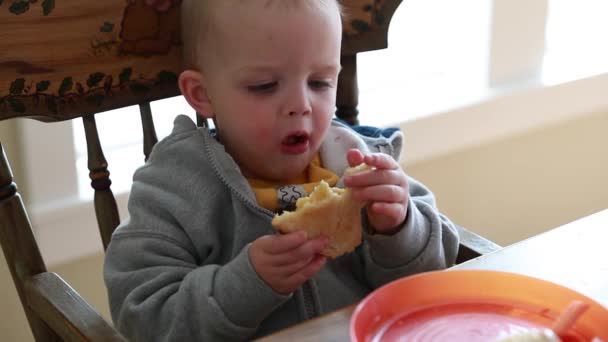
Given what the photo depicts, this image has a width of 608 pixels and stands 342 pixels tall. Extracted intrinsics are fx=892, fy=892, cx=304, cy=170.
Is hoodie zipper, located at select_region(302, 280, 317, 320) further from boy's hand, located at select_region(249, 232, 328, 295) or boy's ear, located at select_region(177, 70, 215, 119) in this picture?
boy's ear, located at select_region(177, 70, 215, 119)

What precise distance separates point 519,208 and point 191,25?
132 cm

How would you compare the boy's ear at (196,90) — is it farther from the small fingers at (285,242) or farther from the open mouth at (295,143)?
the small fingers at (285,242)

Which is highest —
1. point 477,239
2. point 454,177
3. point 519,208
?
point 477,239

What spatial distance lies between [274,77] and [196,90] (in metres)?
0.12

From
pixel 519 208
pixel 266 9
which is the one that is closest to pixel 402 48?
pixel 519 208

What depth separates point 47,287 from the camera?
3.28 ft

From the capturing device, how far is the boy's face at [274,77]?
3.17 feet

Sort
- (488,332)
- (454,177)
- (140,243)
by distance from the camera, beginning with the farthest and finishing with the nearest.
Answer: (454,177) < (140,243) < (488,332)

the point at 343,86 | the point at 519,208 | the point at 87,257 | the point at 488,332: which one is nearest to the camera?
the point at 488,332

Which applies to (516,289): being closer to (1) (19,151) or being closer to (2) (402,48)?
(1) (19,151)

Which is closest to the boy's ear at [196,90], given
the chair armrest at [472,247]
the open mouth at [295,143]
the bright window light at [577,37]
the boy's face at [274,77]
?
the boy's face at [274,77]

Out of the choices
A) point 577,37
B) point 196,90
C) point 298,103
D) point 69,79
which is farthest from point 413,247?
point 577,37

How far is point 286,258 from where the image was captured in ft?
2.76

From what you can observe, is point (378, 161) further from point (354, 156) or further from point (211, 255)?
point (211, 255)
